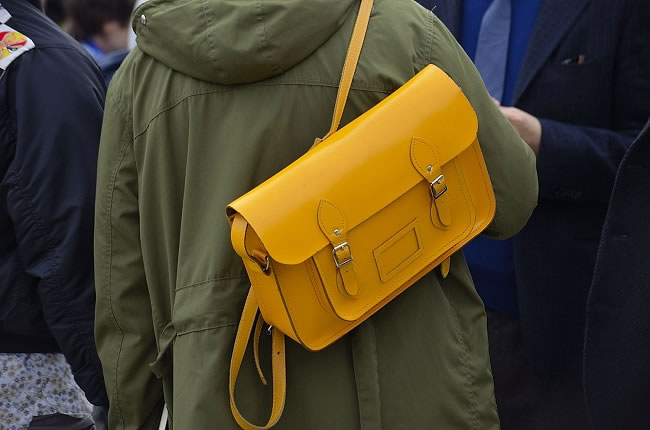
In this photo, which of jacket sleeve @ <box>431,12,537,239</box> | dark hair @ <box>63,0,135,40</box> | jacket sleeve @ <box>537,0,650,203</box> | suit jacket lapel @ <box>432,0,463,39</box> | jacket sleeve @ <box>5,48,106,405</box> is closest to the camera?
jacket sleeve @ <box>431,12,537,239</box>

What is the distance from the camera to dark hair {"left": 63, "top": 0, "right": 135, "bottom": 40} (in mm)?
4695

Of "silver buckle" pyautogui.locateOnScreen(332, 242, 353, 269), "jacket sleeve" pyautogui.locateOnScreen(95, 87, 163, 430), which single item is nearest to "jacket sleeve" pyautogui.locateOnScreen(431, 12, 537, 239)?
"silver buckle" pyautogui.locateOnScreen(332, 242, 353, 269)

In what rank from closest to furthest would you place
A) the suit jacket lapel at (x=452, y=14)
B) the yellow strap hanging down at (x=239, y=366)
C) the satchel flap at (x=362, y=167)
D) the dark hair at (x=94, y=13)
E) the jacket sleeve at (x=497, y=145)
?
1. the satchel flap at (x=362, y=167)
2. the yellow strap hanging down at (x=239, y=366)
3. the jacket sleeve at (x=497, y=145)
4. the suit jacket lapel at (x=452, y=14)
5. the dark hair at (x=94, y=13)

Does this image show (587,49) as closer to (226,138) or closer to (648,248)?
(648,248)

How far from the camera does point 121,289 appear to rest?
186cm

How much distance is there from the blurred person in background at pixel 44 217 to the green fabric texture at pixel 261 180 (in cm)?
22

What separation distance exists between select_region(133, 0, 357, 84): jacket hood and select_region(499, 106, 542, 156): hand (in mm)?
735

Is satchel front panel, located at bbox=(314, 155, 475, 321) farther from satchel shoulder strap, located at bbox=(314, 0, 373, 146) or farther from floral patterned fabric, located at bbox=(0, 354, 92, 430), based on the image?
floral patterned fabric, located at bbox=(0, 354, 92, 430)

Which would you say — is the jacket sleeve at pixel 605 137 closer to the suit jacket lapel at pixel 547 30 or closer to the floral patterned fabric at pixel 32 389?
the suit jacket lapel at pixel 547 30

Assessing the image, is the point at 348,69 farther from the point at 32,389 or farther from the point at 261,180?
the point at 32,389

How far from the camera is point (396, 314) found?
172cm

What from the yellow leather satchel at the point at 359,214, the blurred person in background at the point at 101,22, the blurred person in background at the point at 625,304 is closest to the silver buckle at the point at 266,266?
the yellow leather satchel at the point at 359,214

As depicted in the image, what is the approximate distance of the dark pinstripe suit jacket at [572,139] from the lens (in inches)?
87.6

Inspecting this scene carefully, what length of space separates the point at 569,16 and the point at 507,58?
8.3 inches
